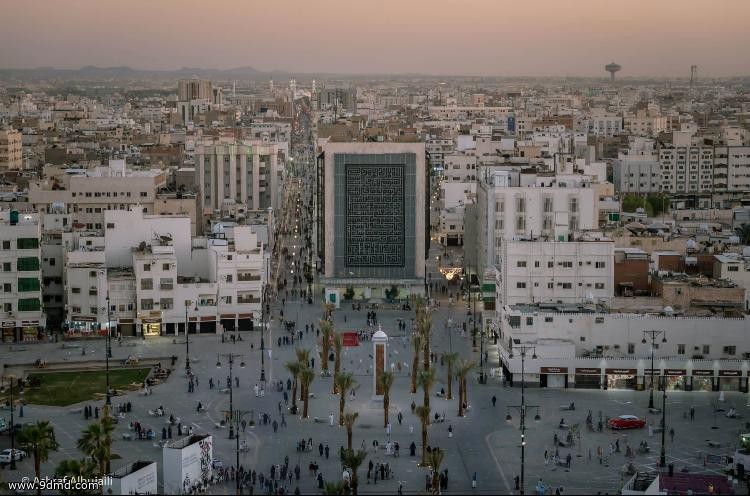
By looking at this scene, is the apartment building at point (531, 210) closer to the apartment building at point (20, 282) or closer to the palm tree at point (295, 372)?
the apartment building at point (20, 282)

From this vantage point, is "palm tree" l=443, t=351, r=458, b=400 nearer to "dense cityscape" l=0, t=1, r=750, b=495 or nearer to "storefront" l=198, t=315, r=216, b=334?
"dense cityscape" l=0, t=1, r=750, b=495

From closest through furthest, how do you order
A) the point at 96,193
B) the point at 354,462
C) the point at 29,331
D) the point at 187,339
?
the point at 354,462
the point at 187,339
the point at 29,331
the point at 96,193

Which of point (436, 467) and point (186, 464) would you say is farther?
point (186, 464)

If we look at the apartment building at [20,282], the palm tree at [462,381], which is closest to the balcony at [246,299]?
the apartment building at [20,282]

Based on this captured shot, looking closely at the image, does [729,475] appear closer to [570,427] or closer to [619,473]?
[619,473]

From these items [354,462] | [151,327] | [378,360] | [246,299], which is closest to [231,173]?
[246,299]

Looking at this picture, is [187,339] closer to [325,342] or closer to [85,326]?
[85,326]
